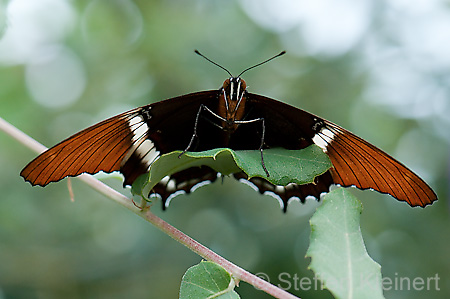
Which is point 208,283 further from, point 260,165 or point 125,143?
point 125,143

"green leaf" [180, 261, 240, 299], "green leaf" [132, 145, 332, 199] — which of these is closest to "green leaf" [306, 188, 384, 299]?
"green leaf" [132, 145, 332, 199]

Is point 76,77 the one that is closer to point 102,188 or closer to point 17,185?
point 17,185

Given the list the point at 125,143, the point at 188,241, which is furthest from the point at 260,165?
the point at 125,143

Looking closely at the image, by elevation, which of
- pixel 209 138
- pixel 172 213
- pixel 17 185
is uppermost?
pixel 209 138

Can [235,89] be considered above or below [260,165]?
above

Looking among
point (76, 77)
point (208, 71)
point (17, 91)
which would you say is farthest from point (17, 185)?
point (208, 71)

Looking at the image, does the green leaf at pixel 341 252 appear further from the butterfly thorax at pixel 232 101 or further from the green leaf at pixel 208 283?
the butterfly thorax at pixel 232 101
